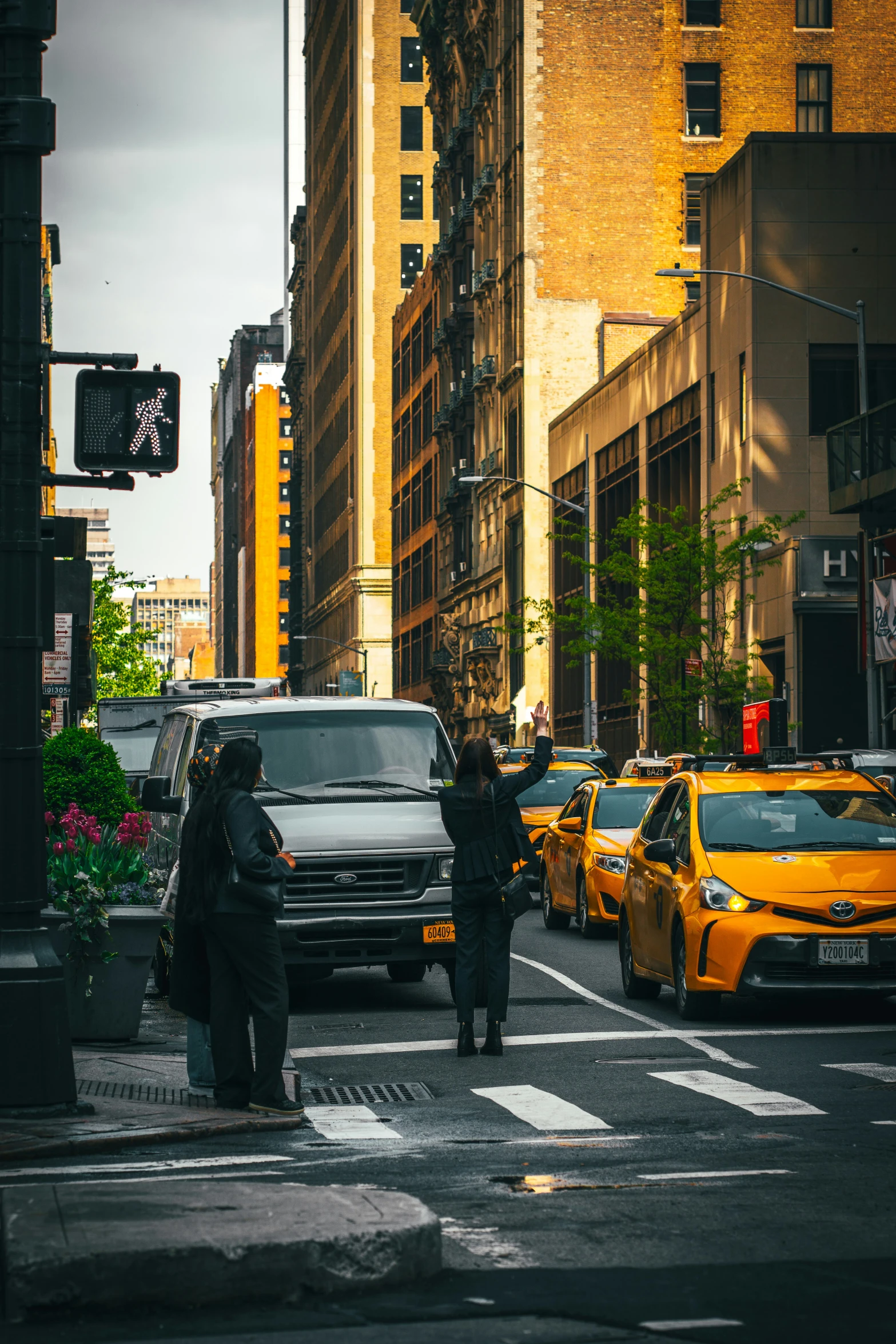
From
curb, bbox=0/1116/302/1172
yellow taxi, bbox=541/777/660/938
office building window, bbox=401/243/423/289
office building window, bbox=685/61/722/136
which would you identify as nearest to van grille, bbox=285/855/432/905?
curb, bbox=0/1116/302/1172

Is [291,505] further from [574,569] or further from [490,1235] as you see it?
[490,1235]

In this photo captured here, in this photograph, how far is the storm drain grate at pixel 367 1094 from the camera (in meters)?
10.9

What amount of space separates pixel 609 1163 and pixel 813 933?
5291 mm

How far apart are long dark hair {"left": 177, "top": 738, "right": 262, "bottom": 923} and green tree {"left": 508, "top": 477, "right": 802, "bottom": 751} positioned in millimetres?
30595

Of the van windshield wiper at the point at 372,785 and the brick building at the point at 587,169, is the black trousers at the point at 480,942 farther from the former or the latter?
the brick building at the point at 587,169

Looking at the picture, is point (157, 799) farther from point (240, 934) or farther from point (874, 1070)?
point (874, 1070)

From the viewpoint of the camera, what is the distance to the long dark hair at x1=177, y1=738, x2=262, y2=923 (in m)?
10.2

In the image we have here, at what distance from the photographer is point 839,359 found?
150 ft

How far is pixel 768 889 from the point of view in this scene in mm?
13695

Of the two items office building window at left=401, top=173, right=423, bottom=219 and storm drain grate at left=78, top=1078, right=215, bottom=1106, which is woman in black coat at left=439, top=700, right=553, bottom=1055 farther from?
office building window at left=401, top=173, right=423, bottom=219

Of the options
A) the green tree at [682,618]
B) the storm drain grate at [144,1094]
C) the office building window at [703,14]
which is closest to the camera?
the storm drain grate at [144,1094]

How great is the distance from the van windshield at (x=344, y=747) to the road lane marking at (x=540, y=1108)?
16.6ft

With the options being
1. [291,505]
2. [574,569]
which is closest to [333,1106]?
[574,569]

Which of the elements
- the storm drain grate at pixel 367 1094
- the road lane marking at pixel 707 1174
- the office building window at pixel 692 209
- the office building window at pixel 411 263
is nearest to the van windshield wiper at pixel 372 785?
the storm drain grate at pixel 367 1094
